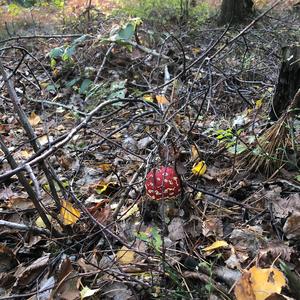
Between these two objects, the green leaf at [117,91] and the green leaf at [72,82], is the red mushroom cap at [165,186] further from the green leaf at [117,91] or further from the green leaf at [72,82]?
the green leaf at [72,82]

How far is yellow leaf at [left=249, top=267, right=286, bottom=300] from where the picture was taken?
149 centimetres

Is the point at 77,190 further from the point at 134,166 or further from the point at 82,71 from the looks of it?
the point at 82,71

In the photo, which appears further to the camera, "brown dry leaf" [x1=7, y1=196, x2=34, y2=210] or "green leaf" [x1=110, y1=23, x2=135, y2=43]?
"green leaf" [x1=110, y1=23, x2=135, y2=43]

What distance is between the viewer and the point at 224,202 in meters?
2.32

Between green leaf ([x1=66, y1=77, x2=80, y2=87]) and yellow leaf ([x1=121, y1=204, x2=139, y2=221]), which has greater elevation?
green leaf ([x1=66, y1=77, x2=80, y2=87])

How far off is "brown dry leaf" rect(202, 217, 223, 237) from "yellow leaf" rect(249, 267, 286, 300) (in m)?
0.52

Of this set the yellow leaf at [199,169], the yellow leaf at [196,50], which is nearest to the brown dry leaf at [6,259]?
the yellow leaf at [199,169]

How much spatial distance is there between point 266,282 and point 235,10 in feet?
19.1

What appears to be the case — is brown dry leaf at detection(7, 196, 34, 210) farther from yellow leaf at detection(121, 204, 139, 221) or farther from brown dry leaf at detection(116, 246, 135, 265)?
brown dry leaf at detection(116, 246, 135, 265)

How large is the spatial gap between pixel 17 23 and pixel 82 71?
4.12m

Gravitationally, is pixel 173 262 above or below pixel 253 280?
below

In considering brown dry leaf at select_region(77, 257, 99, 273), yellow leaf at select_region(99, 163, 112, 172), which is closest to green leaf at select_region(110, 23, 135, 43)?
yellow leaf at select_region(99, 163, 112, 172)

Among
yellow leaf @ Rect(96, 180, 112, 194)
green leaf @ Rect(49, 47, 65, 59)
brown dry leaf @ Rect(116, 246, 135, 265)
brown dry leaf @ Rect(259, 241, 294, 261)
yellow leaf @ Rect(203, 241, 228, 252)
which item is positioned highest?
green leaf @ Rect(49, 47, 65, 59)

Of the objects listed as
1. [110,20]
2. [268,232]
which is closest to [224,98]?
[268,232]
